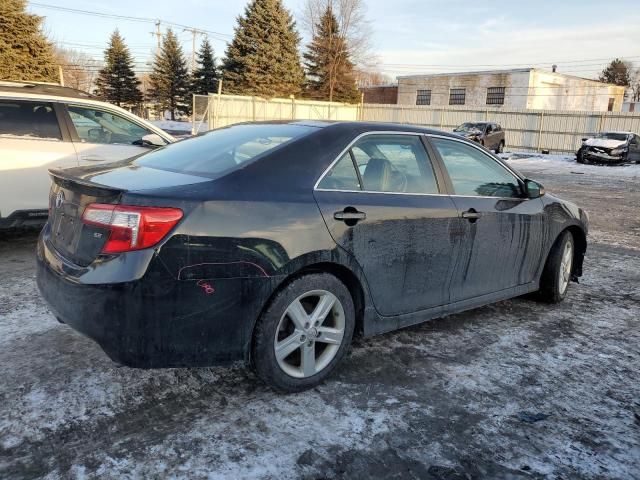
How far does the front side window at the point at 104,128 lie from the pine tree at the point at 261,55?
3541 centimetres

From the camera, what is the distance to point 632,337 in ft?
13.1

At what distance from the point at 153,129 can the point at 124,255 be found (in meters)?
4.41

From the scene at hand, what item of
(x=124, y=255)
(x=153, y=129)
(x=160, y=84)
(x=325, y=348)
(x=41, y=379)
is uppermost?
(x=160, y=84)

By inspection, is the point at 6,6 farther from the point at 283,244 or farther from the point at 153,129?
the point at 283,244

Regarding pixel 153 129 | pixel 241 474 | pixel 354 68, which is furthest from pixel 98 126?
pixel 354 68

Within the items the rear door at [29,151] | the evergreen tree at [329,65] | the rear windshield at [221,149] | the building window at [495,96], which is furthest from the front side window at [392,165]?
the building window at [495,96]

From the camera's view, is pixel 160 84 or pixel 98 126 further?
pixel 160 84

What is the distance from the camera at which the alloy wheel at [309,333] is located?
9.41 feet

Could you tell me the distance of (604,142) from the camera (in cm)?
2212

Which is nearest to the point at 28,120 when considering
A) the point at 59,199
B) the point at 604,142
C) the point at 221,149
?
the point at 59,199

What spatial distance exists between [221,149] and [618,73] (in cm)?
9349

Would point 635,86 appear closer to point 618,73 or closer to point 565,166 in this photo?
point 618,73

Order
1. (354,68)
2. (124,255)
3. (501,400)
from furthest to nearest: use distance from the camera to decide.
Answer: (354,68), (501,400), (124,255)

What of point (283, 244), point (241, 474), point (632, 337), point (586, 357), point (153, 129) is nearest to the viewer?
point (241, 474)
